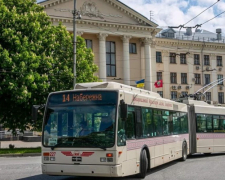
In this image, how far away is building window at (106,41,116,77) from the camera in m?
50.7

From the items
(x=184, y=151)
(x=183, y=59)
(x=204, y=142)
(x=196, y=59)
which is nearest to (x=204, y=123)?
(x=204, y=142)

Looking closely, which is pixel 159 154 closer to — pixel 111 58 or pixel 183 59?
pixel 111 58

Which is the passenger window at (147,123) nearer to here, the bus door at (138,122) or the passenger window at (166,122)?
the bus door at (138,122)

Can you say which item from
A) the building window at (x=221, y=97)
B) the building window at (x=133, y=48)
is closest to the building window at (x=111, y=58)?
the building window at (x=133, y=48)

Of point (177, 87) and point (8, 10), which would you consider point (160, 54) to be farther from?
Answer: point (8, 10)

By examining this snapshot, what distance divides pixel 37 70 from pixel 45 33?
2.59 metres

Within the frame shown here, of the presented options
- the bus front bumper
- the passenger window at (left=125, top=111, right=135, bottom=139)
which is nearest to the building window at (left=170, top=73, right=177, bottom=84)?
the passenger window at (left=125, top=111, right=135, bottom=139)

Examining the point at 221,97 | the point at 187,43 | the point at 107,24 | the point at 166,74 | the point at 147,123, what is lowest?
the point at 147,123

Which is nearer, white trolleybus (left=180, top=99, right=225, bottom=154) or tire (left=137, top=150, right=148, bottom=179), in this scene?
tire (left=137, top=150, right=148, bottom=179)

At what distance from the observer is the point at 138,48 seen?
53.0 meters

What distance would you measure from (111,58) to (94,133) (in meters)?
41.0

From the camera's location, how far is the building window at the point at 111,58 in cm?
5069

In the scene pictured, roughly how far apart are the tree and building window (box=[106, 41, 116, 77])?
2217cm

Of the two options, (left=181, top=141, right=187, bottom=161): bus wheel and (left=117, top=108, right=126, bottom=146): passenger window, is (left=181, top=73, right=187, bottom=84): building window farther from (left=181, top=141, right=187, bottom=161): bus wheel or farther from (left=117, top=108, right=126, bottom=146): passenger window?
(left=117, top=108, right=126, bottom=146): passenger window
